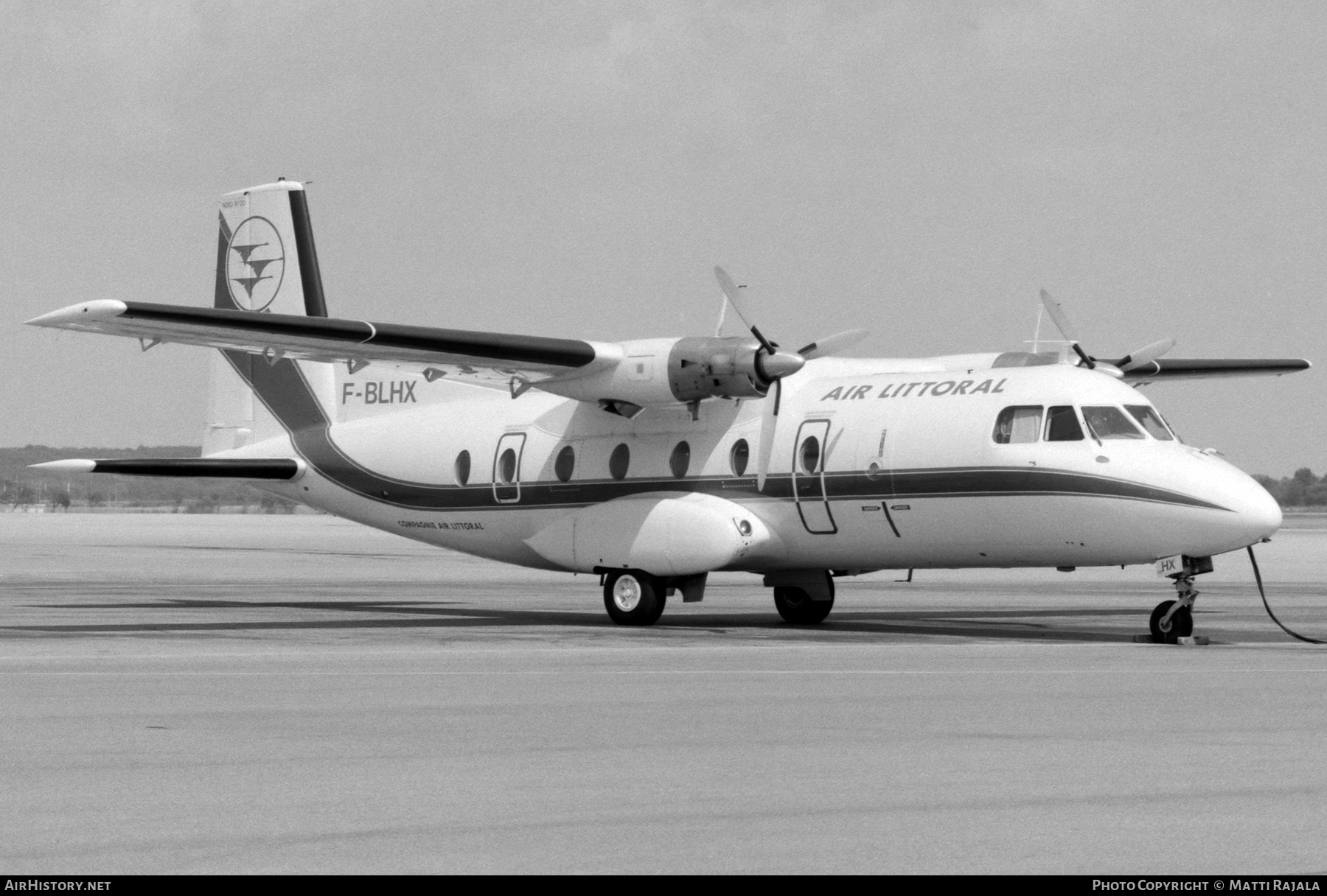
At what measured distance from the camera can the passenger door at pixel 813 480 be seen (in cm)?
2194

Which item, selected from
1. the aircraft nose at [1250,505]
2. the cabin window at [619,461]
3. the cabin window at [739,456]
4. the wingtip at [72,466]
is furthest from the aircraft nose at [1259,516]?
the wingtip at [72,466]

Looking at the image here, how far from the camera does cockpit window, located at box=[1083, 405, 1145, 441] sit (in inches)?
791

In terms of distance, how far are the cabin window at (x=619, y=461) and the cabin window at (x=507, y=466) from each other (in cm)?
164

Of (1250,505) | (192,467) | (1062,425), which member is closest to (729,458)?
(1062,425)

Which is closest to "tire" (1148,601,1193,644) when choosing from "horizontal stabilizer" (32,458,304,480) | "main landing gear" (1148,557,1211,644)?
"main landing gear" (1148,557,1211,644)

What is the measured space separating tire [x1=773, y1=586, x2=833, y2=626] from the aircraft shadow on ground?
0.66 ft

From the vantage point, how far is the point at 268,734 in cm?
1052

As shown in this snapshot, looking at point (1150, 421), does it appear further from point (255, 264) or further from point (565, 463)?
point (255, 264)

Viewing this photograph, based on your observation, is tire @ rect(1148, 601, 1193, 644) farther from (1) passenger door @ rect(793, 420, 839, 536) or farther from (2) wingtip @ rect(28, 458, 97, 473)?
(2) wingtip @ rect(28, 458, 97, 473)

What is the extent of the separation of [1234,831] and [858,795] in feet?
5.84

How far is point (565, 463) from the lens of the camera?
24.4m

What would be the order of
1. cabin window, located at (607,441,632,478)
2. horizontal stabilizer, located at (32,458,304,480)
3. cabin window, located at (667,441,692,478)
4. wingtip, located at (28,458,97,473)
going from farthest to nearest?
horizontal stabilizer, located at (32,458,304,480)
wingtip, located at (28,458,97,473)
cabin window, located at (607,441,632,478)
cabin window, located at (667,441,692,478)

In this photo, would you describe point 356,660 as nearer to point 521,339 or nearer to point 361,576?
point 521,339
